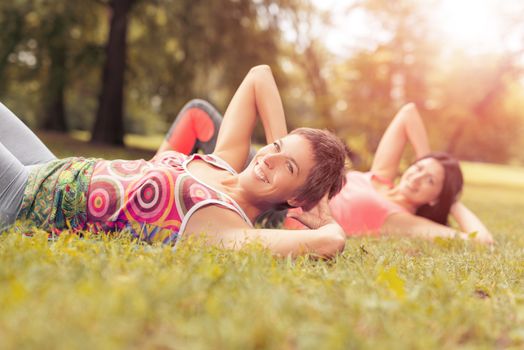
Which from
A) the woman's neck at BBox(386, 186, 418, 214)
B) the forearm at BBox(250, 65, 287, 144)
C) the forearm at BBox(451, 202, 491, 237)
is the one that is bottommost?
the forearm at BBox(451, 202, 491, 237)

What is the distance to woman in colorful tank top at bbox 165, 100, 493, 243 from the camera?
15.1ft

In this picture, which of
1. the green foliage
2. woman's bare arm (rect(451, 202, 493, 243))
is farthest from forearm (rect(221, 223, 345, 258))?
woman's bare arm (rect(451, 202, 493, 243))

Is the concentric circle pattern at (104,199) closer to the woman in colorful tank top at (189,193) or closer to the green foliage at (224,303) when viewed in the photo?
the woman in colorful tank top at (189,193)

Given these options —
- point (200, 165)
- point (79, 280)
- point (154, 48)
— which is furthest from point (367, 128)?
point (79, 280)

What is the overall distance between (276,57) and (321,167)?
48.8ft

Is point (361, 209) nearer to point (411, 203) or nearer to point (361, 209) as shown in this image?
point (361, 209)

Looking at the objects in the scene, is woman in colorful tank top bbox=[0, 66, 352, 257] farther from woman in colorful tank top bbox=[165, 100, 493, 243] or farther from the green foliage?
woman in colorful tank top bbox=[165, 100, 493, 243]

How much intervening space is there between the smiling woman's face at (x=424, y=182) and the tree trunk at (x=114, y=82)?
508 inches

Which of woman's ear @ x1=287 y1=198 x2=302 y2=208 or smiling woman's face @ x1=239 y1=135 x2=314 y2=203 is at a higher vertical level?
smiling woman's face @ x1=239 y1=135 x2=314 y2=203

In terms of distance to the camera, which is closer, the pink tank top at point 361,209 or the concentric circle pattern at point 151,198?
the concentric circle pattern at point 151,198

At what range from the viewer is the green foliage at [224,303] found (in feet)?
4.46

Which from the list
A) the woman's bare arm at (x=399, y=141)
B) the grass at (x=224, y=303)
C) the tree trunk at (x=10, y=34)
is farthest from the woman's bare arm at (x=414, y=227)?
the tree trunk at (x=10, y=34)

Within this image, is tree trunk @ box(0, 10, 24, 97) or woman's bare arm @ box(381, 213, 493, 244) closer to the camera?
woman's bare arm @ box(381, 213, 493, 244)

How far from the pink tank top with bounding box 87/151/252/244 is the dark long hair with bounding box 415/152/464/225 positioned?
2784 mm
